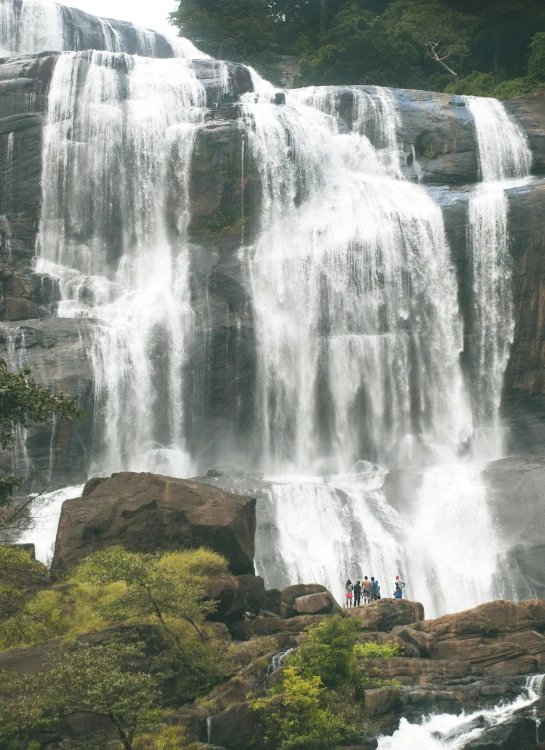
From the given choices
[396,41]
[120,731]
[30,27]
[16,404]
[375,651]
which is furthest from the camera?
[396,41]

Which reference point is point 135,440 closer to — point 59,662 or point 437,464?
point 437,464

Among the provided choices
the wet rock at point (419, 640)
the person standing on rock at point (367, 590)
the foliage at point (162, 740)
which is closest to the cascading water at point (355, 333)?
the person standing on rock at point (367, 590)

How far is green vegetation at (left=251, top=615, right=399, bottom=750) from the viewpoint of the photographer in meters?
18.0

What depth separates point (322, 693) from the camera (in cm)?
1905

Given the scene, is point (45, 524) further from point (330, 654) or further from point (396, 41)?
point (396, 41)

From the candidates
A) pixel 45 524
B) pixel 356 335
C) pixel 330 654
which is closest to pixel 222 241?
pixel 356 335

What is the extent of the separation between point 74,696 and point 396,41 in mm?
54898

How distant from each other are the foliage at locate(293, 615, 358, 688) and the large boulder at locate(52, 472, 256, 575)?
482 cm

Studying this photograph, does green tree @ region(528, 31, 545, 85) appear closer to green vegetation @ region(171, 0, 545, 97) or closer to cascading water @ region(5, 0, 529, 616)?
green vegetation @ region(171, 0, 545, 97)

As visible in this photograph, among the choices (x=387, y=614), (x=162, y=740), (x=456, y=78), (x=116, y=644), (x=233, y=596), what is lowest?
(x=387, y=614)

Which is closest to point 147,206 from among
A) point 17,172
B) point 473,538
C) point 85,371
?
point 17,172

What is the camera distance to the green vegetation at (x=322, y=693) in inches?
707

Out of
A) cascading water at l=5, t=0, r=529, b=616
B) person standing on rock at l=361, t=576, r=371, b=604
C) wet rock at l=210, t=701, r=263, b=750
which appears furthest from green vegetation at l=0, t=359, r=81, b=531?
cascading water at l=5, t=0, r=529, b=616

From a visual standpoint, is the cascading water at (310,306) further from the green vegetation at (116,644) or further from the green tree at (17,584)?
the green tree at (17,584)
